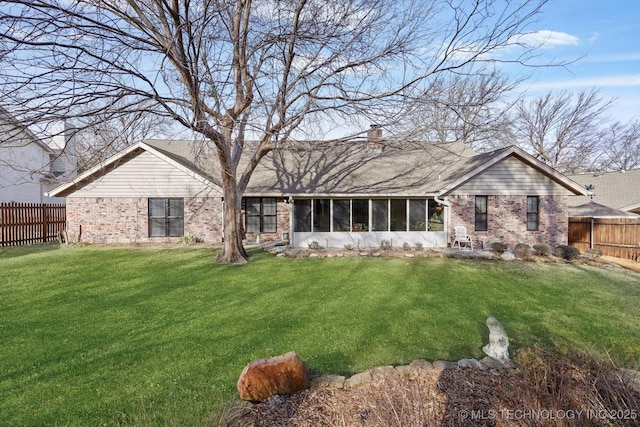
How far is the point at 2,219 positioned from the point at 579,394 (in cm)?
1962

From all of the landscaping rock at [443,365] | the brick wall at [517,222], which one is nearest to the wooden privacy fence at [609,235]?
the brick wall at [517,222]

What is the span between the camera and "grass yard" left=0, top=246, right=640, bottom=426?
375 centimetres

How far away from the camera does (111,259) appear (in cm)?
1183

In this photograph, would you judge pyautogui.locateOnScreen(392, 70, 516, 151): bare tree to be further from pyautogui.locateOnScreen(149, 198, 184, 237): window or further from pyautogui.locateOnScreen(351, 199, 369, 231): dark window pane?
pyautogui.locateOnScreen(149, 198, 184, 237): window

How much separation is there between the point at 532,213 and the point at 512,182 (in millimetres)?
1772

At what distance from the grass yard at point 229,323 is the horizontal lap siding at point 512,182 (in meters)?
4.63

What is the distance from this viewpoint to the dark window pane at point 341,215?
15258mm

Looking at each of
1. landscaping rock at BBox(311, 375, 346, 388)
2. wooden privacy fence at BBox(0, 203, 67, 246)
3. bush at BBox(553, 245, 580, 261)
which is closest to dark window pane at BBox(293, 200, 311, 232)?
bush at BBox(553, 245, 580, 261)

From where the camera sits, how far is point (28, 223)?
620 inches

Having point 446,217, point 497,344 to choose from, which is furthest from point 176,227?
point 497,344

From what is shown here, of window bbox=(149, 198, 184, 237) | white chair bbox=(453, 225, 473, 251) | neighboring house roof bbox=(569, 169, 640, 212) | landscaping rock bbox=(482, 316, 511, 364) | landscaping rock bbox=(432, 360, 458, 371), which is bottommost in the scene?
landscaping rock bbox=(432, 360, 458, 371)

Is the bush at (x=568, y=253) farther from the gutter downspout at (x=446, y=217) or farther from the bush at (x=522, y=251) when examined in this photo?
the gutter downspout at (x=446, y=217)

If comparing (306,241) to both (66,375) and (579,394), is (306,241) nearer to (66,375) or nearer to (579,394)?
(66,375)

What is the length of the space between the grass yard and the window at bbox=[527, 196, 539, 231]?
14.1 ft
